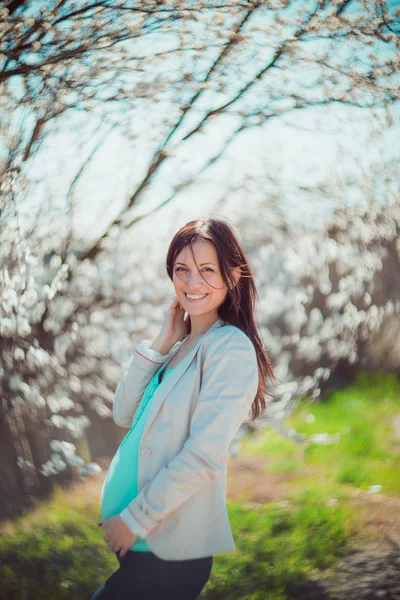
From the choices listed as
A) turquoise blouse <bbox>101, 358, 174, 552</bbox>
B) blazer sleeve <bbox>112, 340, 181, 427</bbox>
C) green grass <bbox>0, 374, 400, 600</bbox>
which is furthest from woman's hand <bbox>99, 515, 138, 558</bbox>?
green grass <bbox>0, 374, 400, 600</bbox>

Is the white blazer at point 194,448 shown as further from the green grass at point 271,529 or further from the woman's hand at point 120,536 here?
the green grass at point 271,529

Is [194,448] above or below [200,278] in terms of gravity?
below

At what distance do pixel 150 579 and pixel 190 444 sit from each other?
0.38 meters

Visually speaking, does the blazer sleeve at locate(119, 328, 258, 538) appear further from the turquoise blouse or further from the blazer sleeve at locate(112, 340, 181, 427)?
the blazer sleeve at locate(112, 340, 181, 427)

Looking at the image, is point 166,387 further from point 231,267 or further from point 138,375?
point 231,267

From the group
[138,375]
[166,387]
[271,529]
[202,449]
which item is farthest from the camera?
[271,529]

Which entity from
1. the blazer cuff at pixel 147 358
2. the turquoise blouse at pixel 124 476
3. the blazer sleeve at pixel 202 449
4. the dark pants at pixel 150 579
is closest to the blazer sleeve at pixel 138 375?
the blazer cuff at pixel 147 358

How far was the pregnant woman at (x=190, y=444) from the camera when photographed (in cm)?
131

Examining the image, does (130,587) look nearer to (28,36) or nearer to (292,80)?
(28,36)

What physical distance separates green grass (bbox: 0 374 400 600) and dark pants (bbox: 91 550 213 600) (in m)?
1.43

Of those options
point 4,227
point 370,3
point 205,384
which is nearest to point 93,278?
point 4,227

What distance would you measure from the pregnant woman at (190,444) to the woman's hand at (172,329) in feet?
0.47

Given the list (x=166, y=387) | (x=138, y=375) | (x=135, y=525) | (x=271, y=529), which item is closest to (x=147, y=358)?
(x=138, y=375)

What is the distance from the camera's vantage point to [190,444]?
1312mm
